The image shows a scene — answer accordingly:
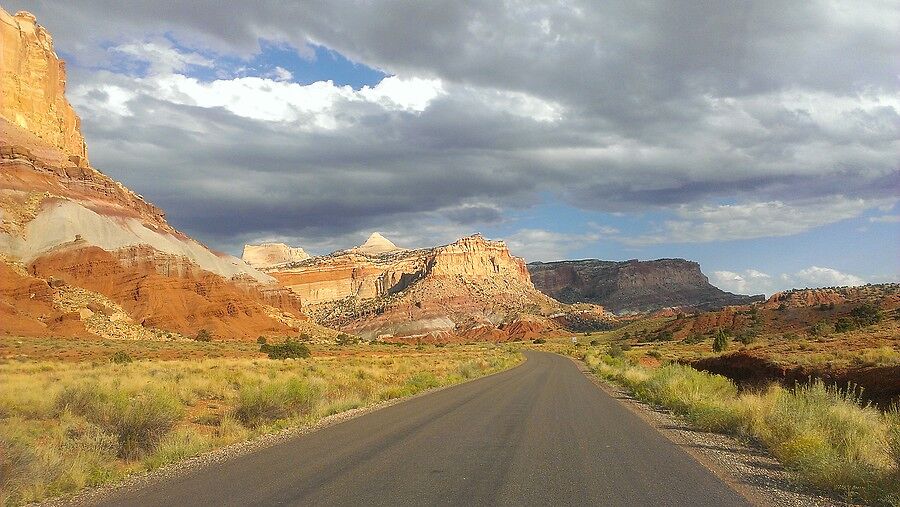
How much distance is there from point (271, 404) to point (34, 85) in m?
127

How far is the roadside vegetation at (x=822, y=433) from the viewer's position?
26.1ft

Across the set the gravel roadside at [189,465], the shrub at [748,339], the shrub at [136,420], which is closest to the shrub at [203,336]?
the shrub at [748,339]

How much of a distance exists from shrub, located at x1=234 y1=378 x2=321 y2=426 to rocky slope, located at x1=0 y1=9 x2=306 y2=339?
55.4m

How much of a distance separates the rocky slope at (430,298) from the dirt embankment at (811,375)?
109 metres

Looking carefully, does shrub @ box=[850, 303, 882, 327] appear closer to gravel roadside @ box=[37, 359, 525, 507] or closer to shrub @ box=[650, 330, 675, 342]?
shrub @ box=[650, 330, 675, 342]

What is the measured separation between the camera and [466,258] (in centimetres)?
19138

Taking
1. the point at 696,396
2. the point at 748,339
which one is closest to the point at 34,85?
the point at 748,339

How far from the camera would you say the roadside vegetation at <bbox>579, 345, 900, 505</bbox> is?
7949 millimetres

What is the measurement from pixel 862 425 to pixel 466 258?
18012cm

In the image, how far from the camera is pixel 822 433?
36.6 feet

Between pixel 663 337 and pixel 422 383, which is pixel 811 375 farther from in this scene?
pixel 663 337

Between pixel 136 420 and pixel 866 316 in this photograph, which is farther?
pixel 866 316

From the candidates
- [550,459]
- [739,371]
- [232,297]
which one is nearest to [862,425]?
[550,459]

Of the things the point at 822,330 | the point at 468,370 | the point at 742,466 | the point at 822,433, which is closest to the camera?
the point at 742,466
